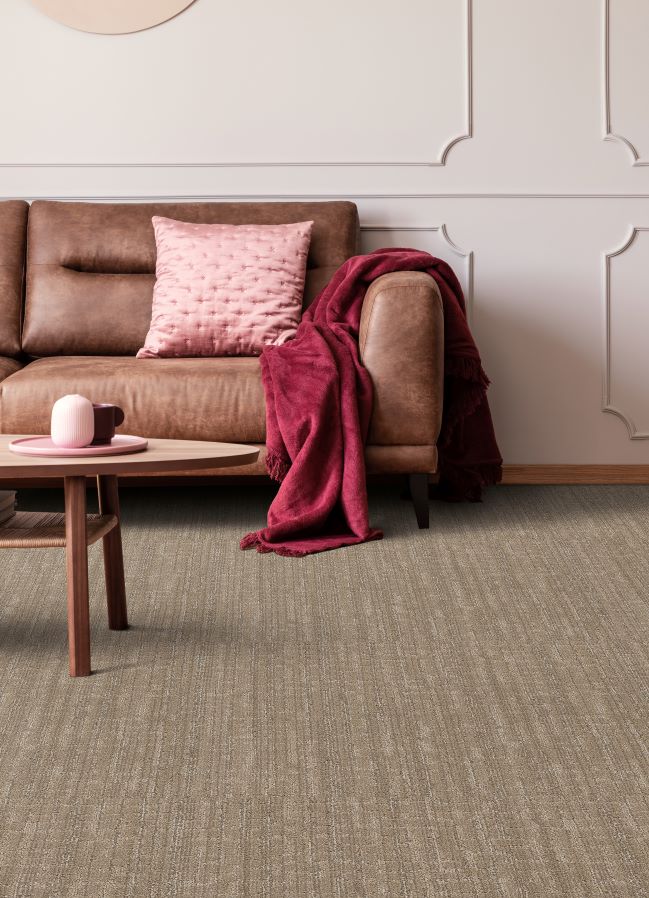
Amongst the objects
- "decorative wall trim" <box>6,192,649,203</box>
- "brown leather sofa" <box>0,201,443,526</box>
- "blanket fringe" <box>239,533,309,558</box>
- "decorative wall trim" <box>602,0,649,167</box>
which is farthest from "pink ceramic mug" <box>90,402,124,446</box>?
"decorative wall trim" <box>602,0,649,167</box>

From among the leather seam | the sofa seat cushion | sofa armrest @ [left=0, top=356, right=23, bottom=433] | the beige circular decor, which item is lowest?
the sofa seat cushion

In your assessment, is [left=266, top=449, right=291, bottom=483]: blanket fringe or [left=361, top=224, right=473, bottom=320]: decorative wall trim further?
[left=361, top=224, right=473, bottom=320]: decorative wall trim

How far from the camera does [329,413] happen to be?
2.56m

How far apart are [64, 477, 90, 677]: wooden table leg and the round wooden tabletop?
0.05 meters

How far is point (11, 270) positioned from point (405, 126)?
140 centimetres

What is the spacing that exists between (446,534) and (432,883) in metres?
1.57

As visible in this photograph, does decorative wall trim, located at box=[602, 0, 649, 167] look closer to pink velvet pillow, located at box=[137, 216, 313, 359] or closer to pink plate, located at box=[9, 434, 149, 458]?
pink velvet pillow, located at box=[137, 216, 313, 359]

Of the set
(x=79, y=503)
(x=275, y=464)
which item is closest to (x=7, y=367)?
(x=275, y=464)

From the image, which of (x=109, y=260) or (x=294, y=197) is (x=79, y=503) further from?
(x=294, y=197)

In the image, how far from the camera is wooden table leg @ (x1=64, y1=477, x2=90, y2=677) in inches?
62.9

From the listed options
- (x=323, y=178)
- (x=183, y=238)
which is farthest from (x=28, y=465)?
(x=323, y=178)

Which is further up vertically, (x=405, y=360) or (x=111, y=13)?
(x=111, y=13)

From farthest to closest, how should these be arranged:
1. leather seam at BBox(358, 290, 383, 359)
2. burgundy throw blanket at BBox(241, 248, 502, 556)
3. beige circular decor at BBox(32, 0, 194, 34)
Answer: beige circular decor at BBox(32, 0, 194, 34) < leather seam at BBox(358, 290, 383, 359) < burgundy throw blanket at BBox(241, 248, 502, 556)

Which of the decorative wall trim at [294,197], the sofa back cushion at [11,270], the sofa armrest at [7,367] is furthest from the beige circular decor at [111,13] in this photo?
the sofa armrest at [7,367]
